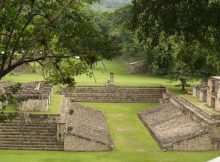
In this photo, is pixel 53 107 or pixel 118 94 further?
pixel 118 94

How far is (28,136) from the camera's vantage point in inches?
723

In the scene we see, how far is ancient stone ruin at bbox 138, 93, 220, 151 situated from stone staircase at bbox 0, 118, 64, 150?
436 cm

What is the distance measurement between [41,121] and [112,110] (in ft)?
30.6

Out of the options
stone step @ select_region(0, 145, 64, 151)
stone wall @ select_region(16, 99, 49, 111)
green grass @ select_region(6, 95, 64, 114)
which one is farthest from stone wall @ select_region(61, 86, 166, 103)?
stone step @ select_region(0, 145, 64, 151)

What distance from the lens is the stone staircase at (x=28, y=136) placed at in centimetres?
1809

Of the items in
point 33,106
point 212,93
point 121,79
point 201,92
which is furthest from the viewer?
point 121,79

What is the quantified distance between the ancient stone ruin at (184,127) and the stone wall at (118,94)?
17.3 feet

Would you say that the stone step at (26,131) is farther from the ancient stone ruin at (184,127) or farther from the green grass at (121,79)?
the green grass at (121,79)

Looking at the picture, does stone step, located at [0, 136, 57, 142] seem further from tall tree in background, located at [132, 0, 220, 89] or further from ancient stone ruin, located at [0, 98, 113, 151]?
tall tree in background, located at [132, 0, 220, 89]

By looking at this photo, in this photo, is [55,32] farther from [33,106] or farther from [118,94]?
[118,94]

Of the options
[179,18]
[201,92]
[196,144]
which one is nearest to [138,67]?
[201,92]

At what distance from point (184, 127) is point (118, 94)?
1045cm

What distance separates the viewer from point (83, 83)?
31391 mm

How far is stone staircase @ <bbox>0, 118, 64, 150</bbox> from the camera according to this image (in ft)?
59.4
